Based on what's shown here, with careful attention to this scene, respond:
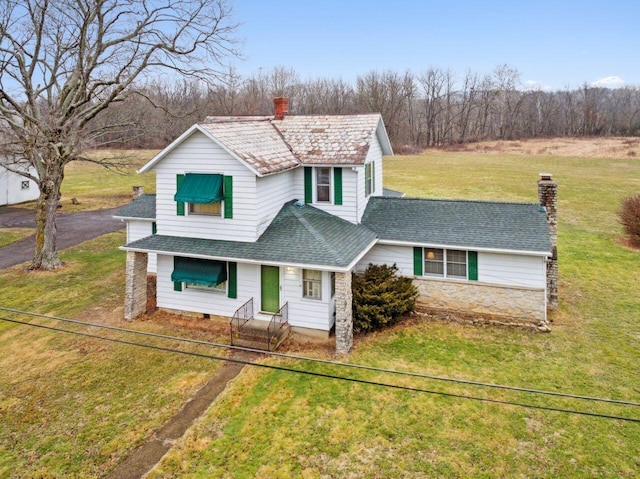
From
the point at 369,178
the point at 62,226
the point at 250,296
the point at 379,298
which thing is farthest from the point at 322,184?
the point at 62,226

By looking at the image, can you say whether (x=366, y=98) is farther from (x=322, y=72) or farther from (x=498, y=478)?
(x=498, y=478)

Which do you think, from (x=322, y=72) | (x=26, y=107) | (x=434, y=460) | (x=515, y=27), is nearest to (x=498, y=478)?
(x=434, y=460)

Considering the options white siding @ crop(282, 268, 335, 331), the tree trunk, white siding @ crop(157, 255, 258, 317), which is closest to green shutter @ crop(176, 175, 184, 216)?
white siding @ crop(157, 255, 258, 317)

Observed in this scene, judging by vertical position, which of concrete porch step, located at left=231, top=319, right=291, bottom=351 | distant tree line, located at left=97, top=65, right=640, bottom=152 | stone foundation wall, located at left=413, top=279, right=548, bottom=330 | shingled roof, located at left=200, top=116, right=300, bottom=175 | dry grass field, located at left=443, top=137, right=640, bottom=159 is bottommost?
concrete porch step, located at left=231, top=319, right=291, bottom=351

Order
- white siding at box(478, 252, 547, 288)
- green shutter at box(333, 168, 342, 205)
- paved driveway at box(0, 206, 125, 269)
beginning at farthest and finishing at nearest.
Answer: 1. paved driveway at box(0, 206, 125, 269)
2. green shutter at box(333, 168, 342, 205)
3. white siding at box(478, 252, 547, 288)

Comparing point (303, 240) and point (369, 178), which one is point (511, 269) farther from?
point (303, 240)

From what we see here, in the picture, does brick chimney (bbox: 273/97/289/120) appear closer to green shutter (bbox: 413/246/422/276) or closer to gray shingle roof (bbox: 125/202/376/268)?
gray shingle roof (bbox: 125/202/376/268)

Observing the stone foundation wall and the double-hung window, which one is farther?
the stone foundation wall
